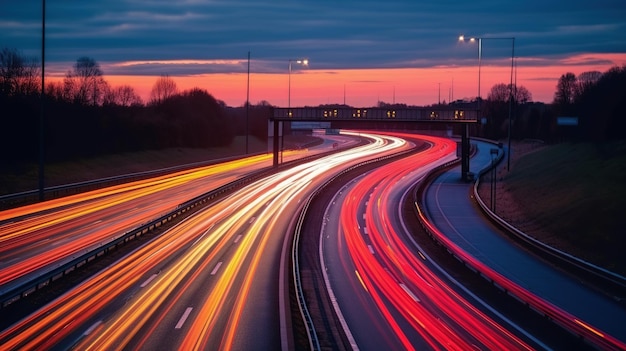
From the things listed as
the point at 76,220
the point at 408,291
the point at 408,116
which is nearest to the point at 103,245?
the point at 76,220

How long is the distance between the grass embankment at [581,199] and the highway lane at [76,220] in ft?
72.4

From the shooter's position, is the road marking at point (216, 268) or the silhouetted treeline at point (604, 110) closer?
the road marking at point (216, 268)

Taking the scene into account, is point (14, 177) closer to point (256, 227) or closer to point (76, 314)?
point (256, 227)

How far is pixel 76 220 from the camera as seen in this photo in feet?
133

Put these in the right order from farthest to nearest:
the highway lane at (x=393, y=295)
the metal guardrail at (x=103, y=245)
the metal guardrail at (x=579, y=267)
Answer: the metal guardrail at (x=579, y=267) < the metal guardrail at (x=103, y=245) < the highway lane at (x=393, y=295)

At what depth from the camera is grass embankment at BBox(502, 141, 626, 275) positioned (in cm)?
3303

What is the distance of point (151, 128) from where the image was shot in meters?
94.9

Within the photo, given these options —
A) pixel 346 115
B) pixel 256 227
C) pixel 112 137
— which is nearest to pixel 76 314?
pixel 256 227

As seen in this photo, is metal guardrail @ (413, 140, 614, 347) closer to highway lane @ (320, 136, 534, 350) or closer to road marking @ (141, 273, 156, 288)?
highway lane @ (320, 136, 534, 350)

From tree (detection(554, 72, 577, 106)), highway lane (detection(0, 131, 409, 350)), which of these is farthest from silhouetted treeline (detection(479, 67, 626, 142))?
highway lane (detection(0, 131, 409, 350))

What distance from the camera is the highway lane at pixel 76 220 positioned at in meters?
28.4

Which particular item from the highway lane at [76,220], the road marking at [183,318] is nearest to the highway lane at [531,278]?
the road marking at [183,318]

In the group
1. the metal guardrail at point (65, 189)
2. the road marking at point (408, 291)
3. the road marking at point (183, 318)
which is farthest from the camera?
the metal guardrail at point (65, 189)

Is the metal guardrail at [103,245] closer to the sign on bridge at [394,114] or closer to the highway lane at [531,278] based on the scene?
the sign on bridge at [394,114]
